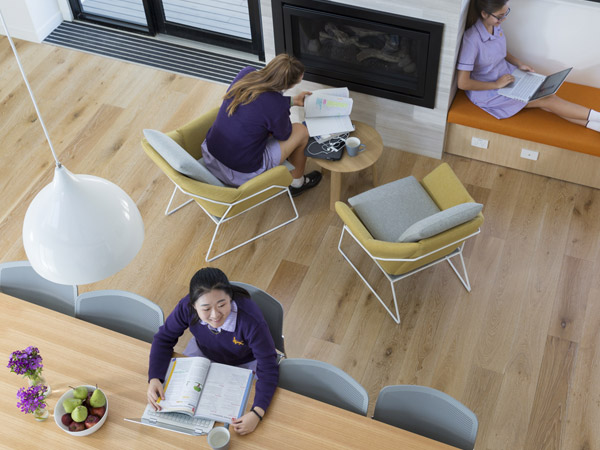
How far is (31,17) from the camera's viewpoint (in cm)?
537

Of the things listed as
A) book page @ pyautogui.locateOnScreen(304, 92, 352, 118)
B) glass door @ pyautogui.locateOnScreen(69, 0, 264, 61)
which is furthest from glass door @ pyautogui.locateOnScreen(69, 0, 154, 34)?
book page @ pyautogui.locateOnScreen(304, 92, 352, 118)

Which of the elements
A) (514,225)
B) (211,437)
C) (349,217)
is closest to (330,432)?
(211,437)

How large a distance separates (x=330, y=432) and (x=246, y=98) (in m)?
1.93

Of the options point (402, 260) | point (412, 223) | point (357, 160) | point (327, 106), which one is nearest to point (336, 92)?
point (327, 106)

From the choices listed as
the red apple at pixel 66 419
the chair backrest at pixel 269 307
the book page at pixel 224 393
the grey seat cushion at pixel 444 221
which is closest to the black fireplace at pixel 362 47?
the grey seat cushion at pixel 444 221

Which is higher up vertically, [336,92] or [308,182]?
[336,92]

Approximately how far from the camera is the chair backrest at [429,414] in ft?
8.27

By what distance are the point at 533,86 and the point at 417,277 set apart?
1.43 metres

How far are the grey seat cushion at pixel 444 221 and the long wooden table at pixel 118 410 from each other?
962 millimetres

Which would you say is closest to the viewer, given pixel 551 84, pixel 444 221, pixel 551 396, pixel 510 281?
pixel 444 221

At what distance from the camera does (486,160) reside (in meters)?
4.42

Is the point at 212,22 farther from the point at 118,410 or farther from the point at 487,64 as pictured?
the point at 118,410

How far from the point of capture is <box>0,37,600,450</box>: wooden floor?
3377mm

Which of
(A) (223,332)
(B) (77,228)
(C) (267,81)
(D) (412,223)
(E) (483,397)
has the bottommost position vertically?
(E) (483,397)
